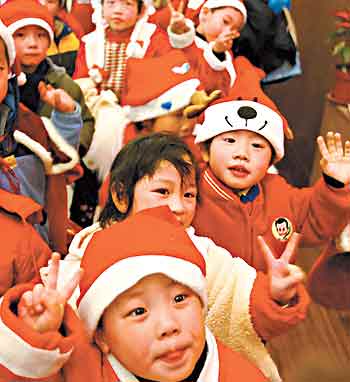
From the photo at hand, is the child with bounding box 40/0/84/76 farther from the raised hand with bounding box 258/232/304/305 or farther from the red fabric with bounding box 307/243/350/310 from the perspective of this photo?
the raised hand with bounding box 258/232/304/305

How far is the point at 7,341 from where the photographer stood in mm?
983

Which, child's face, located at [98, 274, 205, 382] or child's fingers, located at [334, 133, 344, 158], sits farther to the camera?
child's fingers, located at [334, 133, 344, 158]

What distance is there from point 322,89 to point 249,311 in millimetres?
2824

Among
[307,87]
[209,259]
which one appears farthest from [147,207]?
[307,87]

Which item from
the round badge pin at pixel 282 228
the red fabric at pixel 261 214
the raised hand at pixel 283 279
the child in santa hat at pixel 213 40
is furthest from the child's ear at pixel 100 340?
the child in santa hat at pixel 213 40

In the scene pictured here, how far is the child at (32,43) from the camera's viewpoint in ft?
6.51

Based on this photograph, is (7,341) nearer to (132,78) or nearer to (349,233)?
(349,233)

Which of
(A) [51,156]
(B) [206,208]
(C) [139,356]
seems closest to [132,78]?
(A) [51,156]

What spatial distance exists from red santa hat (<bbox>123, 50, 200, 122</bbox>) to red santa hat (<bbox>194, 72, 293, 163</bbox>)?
1.00 feet

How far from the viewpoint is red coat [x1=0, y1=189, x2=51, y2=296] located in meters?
1.30

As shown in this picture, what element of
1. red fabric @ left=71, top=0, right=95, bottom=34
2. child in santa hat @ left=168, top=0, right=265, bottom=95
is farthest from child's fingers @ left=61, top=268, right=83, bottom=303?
red fabric @ left=71, top=0, right=95, bottom=34

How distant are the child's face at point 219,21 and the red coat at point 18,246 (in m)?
1.49

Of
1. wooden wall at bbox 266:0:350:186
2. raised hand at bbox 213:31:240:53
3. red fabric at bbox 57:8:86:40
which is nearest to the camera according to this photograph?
raised hand at bbox 213:31:240:53

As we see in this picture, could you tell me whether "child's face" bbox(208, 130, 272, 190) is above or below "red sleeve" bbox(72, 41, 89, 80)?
above
